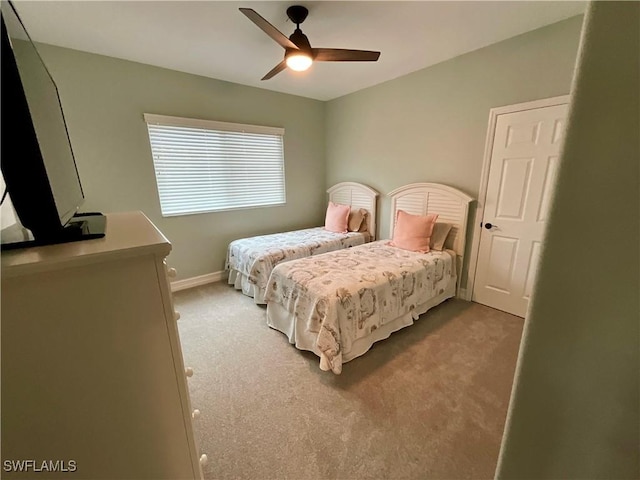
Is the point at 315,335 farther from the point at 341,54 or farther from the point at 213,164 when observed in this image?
the point at 213,164

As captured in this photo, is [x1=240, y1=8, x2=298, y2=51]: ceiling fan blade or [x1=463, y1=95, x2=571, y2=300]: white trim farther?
[x1=463, y1=95, x2=571, y2=300]: white trim

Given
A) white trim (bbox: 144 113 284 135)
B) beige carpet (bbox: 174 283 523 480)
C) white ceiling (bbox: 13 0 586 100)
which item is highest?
white ceiling (bbox: 13 0 586 100)

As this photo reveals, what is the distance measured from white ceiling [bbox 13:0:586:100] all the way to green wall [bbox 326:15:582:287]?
0.15 meters

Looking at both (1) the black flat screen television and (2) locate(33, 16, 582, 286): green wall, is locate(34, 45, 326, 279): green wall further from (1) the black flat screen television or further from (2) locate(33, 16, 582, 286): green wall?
(1) the black flat screen television

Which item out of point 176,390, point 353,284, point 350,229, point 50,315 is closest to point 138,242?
point 50,315

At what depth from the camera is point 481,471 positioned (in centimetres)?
126

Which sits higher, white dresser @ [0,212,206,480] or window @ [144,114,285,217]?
window @ [144,114,285,217]

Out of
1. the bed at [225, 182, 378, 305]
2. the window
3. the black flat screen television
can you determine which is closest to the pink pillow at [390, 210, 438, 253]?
the bed at [225, 182, 378, 305]

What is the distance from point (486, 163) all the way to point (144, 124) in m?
3.75

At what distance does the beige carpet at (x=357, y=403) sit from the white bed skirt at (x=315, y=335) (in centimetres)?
7

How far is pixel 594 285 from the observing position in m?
0.42

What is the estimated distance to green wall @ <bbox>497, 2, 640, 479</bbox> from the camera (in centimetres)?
37

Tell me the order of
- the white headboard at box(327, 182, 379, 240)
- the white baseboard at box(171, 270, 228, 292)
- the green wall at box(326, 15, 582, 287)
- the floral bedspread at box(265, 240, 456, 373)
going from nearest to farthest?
the floral bedspread at box(265, 240, 456, 373)
the green wall at box(326, 15, 582, 287)
the white baseboard at box(171, 270, 228, 292)
the white headboard at box(327, 182, 379, 240)

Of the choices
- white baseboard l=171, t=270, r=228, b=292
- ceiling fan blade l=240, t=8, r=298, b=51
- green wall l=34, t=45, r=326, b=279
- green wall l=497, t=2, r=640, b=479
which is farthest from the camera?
white baseboard l=171, t=270, r=228, b=292
